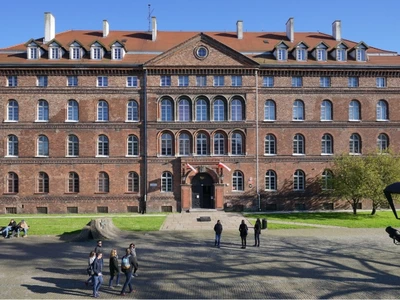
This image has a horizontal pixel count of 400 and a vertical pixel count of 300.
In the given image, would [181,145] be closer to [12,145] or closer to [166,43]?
[166,43]

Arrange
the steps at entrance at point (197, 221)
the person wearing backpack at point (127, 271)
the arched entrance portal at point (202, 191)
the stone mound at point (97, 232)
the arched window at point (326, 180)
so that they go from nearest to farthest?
the person wearing backpack at point (127, 271), the stone mound at point (97, 232), the steps at entrance at point (197, 221), the arched entrance portal at point (202, 191), the arched window at point (326, 180)

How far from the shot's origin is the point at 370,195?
31.9 metres

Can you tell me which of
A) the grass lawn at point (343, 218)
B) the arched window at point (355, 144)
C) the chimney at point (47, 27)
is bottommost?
the grass lawn at point (343, 218)

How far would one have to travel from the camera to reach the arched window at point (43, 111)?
3766cm

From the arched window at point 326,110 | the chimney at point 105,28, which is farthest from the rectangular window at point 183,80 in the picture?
the arched window at point 326,110

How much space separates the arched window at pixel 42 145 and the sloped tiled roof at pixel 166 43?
25.6 ft

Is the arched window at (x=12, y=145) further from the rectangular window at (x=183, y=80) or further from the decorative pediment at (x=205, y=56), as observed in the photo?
the rectangular window at (x=183, y=80)

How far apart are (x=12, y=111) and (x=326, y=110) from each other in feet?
108

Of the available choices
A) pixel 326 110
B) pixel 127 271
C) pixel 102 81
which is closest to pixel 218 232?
pixel 127 271

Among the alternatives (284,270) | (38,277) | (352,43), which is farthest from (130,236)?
(352,43)

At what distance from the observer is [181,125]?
37781 millimetres

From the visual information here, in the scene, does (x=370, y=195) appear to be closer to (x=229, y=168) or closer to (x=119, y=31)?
(x=229, y=168)

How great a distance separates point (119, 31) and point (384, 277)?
40044mm

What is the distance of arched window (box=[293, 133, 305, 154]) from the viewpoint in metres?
38.7
